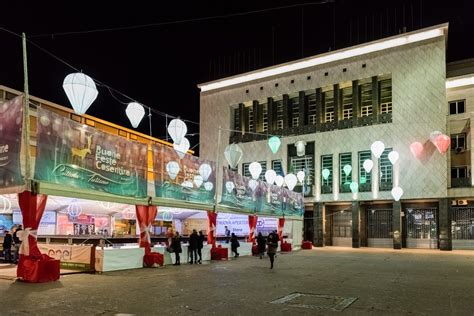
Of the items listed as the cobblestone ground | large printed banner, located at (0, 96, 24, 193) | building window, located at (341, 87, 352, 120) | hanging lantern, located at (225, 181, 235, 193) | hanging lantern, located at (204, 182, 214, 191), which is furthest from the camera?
building window, located at (341, 87, 352, 120)

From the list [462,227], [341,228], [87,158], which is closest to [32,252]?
[87,158]

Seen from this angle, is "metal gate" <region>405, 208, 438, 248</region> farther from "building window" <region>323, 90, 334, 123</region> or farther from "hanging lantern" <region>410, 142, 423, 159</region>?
"building window" <region>323, 90, 334, 123</region>

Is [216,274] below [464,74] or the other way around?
below

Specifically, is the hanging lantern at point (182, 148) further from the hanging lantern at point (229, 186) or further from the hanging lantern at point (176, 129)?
the hanging lantern at point (229, 186)

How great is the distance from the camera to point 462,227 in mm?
37469

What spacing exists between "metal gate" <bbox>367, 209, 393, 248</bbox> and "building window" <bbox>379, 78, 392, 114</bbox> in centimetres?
892

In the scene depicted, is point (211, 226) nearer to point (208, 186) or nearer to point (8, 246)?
point (208, 186)

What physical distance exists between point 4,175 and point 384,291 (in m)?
11.5

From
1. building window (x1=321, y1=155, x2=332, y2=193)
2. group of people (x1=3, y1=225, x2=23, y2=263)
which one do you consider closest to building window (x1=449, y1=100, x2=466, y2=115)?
building window (x1=321, y1=155, x2=332, y2=193)

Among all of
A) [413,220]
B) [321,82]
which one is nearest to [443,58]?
[321,82]

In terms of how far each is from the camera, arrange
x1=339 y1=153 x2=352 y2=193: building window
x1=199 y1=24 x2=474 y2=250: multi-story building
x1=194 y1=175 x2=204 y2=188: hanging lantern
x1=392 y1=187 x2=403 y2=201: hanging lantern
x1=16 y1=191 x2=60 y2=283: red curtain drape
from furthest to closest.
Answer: x1=339 y1=153 x2=352 y2=193: building window
x1=199 y1=24 x2=474 y2=250: multi-story building
x1=392 y1=187 x2=403 y2=201: hanging lantern
x1=194 y1=175 x2=204 y2=188: hanging lantern
x1=16 y1=191 x2=60 y2=283: red curtain drape

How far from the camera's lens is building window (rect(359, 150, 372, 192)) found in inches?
1593

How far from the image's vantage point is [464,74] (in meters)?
39.7

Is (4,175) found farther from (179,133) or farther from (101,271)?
(179,133)
